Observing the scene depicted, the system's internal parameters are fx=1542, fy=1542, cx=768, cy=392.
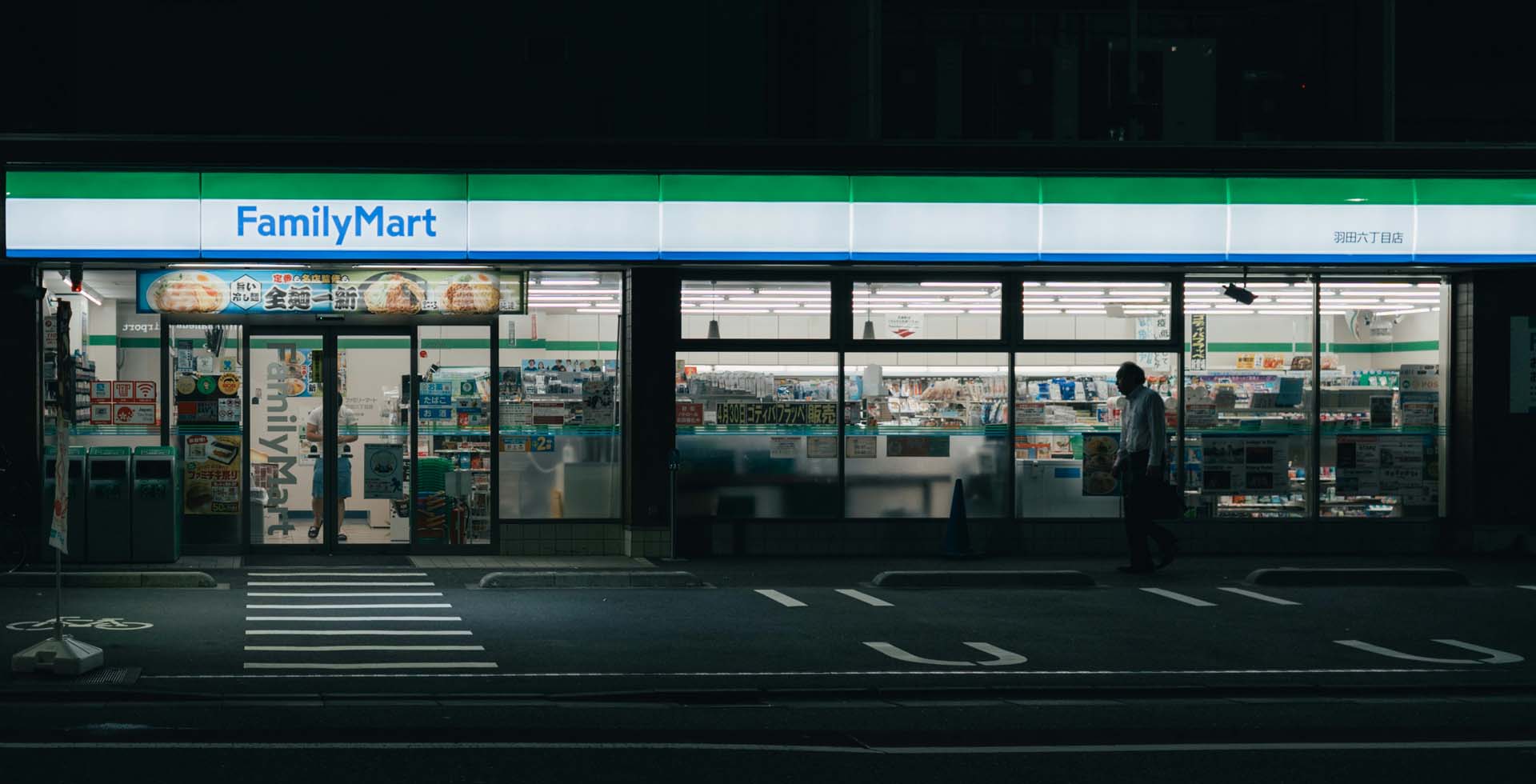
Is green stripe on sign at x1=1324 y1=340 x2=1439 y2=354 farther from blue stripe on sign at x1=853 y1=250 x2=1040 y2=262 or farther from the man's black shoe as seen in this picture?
blue stripe on sign at x1=853 y1=250 x2=1040 y2=262

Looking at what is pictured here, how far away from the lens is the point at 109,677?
9.62 meters

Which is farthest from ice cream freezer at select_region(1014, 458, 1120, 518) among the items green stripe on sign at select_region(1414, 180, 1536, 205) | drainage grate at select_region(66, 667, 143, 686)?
drainage grate at select_region(66, 667, 143, 686)

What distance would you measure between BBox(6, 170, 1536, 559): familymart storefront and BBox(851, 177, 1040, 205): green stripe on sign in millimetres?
Answer: 31

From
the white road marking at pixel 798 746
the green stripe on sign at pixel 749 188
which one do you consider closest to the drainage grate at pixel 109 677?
the white road marking at pixel 798 746

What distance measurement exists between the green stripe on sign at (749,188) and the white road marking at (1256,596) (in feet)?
18.5

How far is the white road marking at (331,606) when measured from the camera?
43.2ft

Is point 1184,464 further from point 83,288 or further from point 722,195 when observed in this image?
point 83,288

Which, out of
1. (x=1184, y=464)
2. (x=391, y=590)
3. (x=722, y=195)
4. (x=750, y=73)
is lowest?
(x=391, y=590)

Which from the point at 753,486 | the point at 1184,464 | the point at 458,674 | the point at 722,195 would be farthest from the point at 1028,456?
the point at 458,674

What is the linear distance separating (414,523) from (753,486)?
3780mm

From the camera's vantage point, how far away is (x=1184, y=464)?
17.8 metres

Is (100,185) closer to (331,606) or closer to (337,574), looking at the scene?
(337,574)

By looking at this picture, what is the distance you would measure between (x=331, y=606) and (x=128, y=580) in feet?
8.17

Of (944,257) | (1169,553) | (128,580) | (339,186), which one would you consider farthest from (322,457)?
(1169,553)
